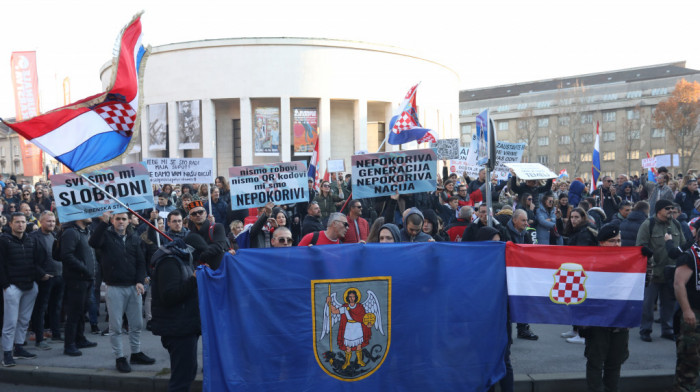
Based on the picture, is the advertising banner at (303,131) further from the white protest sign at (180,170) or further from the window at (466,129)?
the window at (466,129)

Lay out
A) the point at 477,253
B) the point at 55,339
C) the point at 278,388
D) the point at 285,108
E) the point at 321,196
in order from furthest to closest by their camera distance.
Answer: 1. the point at 285,108
2. the point at 321,196
3. the point at 55,339
4. the point at 477,253
5. the point at 278,388

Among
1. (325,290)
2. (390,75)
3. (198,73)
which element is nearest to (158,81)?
(198,73)

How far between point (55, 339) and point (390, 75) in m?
33.5

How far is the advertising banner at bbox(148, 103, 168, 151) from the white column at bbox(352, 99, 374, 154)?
13.2 meters

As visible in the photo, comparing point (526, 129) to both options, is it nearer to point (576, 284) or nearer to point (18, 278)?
point (576, 284)

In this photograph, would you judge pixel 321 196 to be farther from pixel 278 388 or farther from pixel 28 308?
pixel 278 388

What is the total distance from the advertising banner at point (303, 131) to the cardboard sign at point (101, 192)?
30.1 metres

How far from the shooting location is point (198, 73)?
1480 inches

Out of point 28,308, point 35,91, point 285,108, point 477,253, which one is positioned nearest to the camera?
point 477,253

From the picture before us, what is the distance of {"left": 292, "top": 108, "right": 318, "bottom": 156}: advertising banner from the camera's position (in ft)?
126

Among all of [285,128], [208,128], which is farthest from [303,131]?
[208,128]

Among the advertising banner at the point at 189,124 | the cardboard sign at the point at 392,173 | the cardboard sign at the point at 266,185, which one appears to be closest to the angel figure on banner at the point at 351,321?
the cardboard sign at the point at 392,173

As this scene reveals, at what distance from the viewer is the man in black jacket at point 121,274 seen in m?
7.40

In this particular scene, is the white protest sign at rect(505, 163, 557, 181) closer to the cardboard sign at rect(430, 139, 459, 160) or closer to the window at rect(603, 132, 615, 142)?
the cardboard sign at rect(430, 139, 459, 160)
